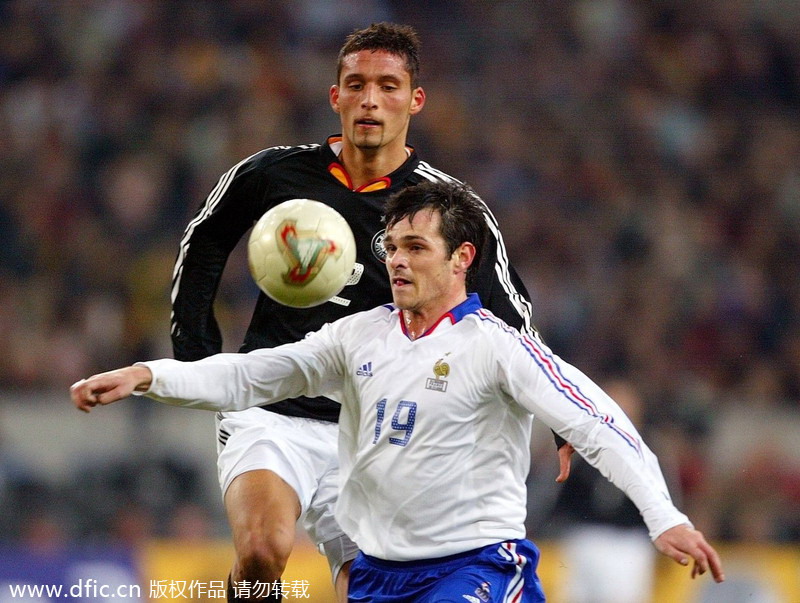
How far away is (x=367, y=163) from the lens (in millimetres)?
4793

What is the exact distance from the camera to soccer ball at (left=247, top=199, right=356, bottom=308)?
405 cm

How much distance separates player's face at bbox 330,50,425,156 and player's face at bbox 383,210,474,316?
0.70 metres

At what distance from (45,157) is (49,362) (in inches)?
77.5

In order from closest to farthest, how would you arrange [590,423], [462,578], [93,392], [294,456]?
1. [93,392]
2. [590,423]
3. [462,578]
4. [294,456]

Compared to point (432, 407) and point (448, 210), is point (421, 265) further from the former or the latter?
point (432, 407)

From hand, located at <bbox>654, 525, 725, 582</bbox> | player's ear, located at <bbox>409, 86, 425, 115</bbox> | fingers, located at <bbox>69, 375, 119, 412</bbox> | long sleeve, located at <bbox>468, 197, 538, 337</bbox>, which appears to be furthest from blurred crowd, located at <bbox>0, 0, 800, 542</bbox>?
fingers, located at <bbox>69, 375, 119, 412</bbox>

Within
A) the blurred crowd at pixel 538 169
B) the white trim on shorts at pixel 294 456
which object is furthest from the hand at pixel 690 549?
the blurred crowd at pixel 538 169

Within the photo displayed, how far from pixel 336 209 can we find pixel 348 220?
2.4 inches

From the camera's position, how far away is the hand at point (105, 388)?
3.60 metres

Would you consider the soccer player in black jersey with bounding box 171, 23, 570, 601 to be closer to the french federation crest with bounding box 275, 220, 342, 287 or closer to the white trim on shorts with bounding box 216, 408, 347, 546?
the white trim on shorts with bounding box 216, 408, 347, 546

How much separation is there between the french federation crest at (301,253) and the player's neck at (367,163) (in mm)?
776

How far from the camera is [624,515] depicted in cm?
728

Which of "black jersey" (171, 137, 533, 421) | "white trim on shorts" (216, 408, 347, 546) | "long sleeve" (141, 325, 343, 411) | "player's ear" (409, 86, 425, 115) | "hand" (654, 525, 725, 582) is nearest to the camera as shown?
"hand" (654, 525, 725, 582)

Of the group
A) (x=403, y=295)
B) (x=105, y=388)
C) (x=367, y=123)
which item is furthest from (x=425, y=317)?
(x=105, y=388)
